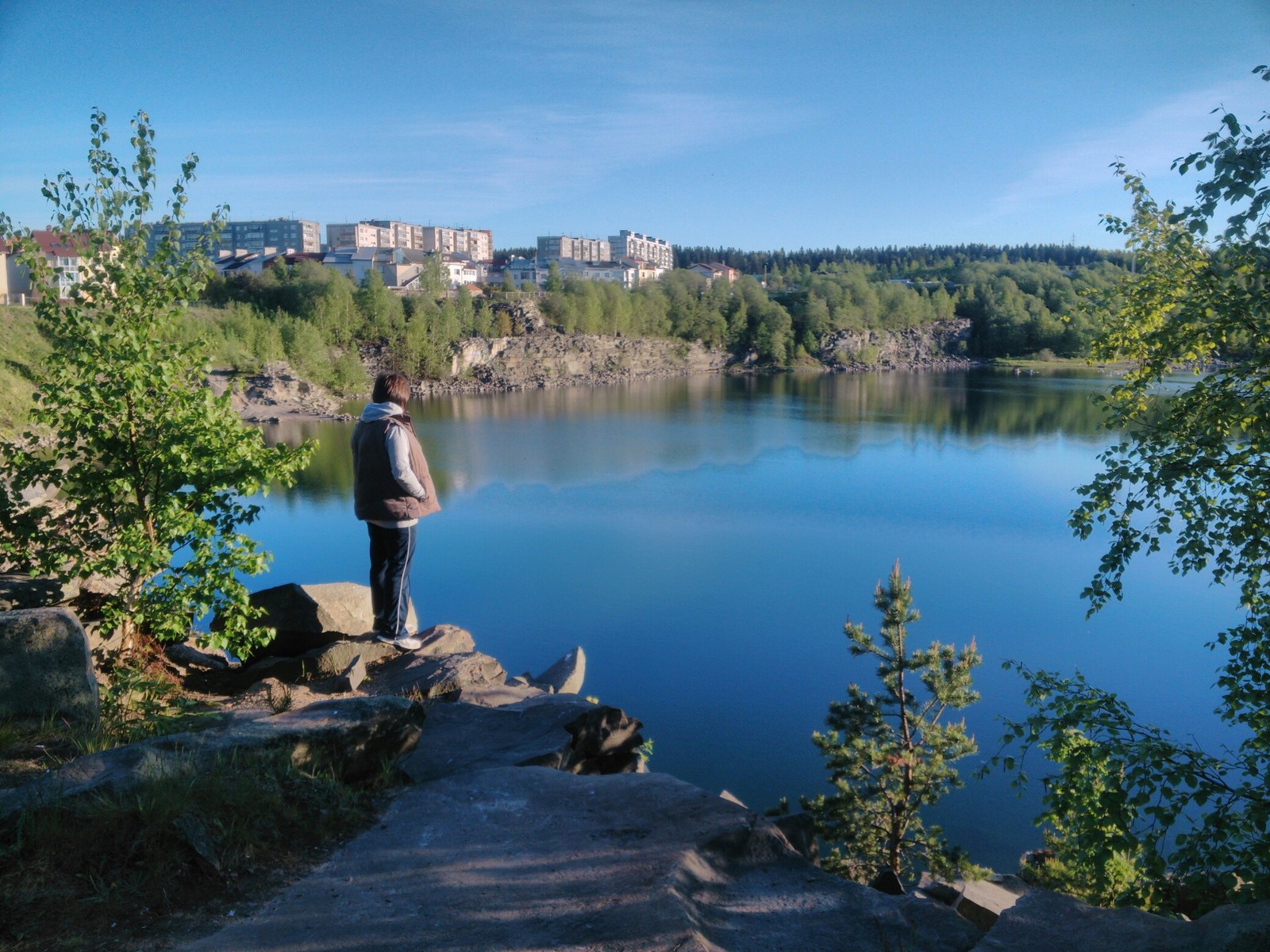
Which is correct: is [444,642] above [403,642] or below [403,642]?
below

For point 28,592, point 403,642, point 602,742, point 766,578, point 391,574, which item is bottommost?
point 766,578

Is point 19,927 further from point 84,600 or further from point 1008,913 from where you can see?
point 84,600

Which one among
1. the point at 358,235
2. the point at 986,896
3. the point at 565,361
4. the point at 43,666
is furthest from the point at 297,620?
the point at 358,235

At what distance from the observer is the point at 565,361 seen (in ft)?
236

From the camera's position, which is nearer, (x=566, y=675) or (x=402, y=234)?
(x=566, y=675)

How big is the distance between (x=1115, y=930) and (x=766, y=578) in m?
13.7

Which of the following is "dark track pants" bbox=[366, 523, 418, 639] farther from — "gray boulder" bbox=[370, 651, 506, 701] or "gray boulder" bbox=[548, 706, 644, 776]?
"gray boulder" bbox=[548, 706, 644, 776]

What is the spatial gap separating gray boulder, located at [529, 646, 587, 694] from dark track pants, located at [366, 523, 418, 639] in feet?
9.80

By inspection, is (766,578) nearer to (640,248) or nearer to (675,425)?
(675,425)

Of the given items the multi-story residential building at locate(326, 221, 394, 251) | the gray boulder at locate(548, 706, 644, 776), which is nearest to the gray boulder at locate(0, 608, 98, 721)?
the gray boulder at locate(548, 706, 644, 776)

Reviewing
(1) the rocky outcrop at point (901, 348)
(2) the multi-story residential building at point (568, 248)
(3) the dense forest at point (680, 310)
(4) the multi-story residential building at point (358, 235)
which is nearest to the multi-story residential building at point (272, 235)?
(4) the multi-story residential building at point (358, 235)

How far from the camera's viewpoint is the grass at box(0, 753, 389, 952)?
2617 millimetres

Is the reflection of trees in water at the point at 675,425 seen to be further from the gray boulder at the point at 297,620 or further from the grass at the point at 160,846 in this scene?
the grass at the point at 160,846

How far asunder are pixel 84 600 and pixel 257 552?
133 centimetres
